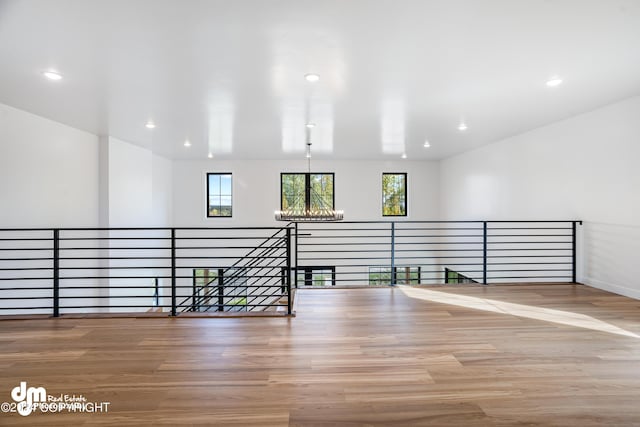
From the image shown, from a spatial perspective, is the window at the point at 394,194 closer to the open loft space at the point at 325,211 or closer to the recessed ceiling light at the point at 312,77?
the open loft space at the point at 325,211

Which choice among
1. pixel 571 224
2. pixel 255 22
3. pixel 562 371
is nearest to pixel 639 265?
pixel 571 224

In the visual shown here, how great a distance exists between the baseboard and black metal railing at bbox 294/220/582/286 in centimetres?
27

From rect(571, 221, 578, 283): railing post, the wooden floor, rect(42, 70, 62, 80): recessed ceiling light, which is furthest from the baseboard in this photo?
rect(42, 70, 62, 80): recessed ceiling light

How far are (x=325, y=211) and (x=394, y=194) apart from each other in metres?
4.12

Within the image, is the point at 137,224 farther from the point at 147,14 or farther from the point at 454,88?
the point at 454,88

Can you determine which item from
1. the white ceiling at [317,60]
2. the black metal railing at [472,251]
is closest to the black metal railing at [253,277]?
the black metal railing at [472,251]

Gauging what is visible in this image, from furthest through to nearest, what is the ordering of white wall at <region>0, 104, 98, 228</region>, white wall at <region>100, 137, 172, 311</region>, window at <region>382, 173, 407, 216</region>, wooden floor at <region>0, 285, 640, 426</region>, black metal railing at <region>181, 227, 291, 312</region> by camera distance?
1. window at <region>382, 173, 407, 216</region>
2. white wall at <region>100, 137, 172, 311</region>
3. white wall at <region>0, 104, 98, 228</region>
4. black metal railing at <region>181, 227, 291, 312</region>
5. wooden floor at <region>0, 285, 640, 426</region>

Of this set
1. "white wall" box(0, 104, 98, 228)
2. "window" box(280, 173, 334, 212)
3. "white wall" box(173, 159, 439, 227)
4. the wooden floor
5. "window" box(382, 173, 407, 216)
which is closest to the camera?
the wooden floor

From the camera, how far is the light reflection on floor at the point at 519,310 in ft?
10.3

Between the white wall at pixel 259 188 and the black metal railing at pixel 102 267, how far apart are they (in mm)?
477

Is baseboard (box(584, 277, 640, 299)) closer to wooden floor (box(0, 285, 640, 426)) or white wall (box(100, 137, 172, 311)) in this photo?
wooden floor (box(0, 285, 640, 426))

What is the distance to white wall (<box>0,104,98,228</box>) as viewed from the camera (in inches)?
163

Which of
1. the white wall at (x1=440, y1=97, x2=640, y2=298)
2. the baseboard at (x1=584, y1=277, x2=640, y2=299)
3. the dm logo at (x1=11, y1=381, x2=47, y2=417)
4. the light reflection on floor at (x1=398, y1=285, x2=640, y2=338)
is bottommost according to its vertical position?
the dm logo at (x1=11, y1=381, x2=47, y2=417)

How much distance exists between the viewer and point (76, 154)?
5.38 meters
